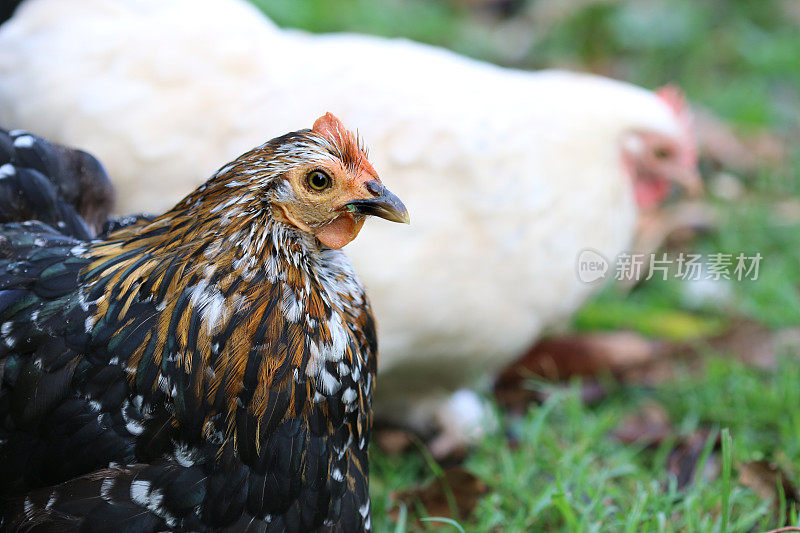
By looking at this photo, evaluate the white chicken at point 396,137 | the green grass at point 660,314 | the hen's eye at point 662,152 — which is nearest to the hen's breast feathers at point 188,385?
the green grass at point 660,314

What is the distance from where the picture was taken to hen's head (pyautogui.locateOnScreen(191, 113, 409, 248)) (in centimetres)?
137

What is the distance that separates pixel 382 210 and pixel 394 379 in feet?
3.78

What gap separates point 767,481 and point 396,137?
1.34 meters

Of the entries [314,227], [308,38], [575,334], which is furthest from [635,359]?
[314,227]

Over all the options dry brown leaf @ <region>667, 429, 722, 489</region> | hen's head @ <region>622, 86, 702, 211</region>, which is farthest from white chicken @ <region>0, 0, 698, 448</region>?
dry brown leaf @ <region>667, 429, 722, 489</region>

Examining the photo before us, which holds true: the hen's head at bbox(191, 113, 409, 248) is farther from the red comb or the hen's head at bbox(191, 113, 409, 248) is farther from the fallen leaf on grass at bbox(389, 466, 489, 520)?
the fallen leaf on grass at bbox(389, 466, 489, 520)

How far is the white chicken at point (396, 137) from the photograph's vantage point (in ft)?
7.25

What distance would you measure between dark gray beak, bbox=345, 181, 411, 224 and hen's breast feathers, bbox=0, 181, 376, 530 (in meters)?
0.12

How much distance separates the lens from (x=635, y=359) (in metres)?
2.95

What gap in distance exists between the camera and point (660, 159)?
2795 millimetres

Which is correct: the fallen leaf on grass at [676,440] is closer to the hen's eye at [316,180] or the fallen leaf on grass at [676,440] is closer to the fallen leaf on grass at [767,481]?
the fallen leaf on grass at [767,481]

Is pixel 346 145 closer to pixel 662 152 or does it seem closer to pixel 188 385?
pixel 188 385

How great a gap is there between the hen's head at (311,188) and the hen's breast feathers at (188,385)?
0.13 ft

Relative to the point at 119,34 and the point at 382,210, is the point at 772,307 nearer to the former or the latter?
the point at 382,210
